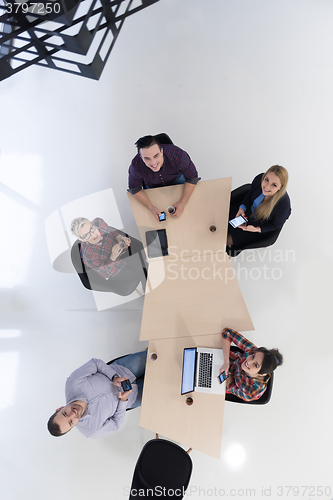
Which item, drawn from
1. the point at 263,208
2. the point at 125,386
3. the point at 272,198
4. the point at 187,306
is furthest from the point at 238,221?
the point at 125,386

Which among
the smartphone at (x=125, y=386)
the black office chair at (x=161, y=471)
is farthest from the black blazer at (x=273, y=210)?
the black office chair at (x=161, y=471)

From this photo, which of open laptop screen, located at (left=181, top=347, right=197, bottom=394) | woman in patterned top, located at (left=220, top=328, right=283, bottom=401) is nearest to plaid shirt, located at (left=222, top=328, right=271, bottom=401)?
woman in patterned top, located at (left=220, top=328, right=283, bottom=401)

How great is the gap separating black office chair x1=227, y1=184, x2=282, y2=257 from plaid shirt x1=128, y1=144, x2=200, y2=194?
1.47 ft

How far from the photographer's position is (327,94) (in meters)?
3.40

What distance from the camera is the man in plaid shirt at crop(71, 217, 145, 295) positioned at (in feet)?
7.20

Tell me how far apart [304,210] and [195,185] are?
4.67ft

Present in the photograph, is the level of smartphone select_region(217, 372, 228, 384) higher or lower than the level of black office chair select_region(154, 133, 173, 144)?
lower

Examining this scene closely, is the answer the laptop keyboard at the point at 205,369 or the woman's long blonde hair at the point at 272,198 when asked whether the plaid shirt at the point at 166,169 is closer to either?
the woman's long blonde hair at the point at 272,198

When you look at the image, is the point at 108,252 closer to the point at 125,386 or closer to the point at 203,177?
the point at 125,386

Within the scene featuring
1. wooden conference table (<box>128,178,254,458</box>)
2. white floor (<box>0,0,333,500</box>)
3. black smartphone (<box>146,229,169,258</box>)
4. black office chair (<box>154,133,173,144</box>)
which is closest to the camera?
wooden conference table (<box>128,178,254,458</box>)

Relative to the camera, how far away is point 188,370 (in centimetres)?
210

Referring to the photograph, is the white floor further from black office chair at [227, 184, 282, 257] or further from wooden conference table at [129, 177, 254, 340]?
wooden conference table at [129, 177, 254, 340]

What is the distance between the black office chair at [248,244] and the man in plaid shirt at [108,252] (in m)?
0.93

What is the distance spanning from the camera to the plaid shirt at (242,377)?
2066 millimetres
